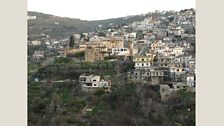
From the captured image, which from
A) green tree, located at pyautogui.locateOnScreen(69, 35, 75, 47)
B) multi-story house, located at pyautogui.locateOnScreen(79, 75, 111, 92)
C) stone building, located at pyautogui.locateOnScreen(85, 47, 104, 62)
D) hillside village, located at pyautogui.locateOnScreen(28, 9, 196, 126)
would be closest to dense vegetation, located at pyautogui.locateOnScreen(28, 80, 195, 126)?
hillside village, located at pyautogui.locateOnScreen(28, 9, 196, 126)

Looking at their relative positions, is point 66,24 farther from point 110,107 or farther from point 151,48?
point 110,107

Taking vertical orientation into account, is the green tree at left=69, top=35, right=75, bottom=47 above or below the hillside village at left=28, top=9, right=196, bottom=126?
above

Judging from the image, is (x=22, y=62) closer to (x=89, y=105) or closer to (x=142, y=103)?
(x=89, y=105)

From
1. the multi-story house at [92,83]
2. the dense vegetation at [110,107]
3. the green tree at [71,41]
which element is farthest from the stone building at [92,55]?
the dense vegetation at [110,107]

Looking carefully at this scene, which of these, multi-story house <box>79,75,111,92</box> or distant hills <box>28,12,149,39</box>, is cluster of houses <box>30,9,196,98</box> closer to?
multi-story house <box>79,75,111,92</box>

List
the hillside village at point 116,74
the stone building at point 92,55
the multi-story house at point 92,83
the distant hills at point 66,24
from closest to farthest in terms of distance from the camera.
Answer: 1. the hillside village at point 116,74
2. the multi-story house at point 92,83
3. the stone building at point 92,55
4. the distant hills at point 66,24

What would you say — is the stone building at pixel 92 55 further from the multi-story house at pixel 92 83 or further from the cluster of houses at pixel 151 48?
the multi-story house at pixel 92 83
